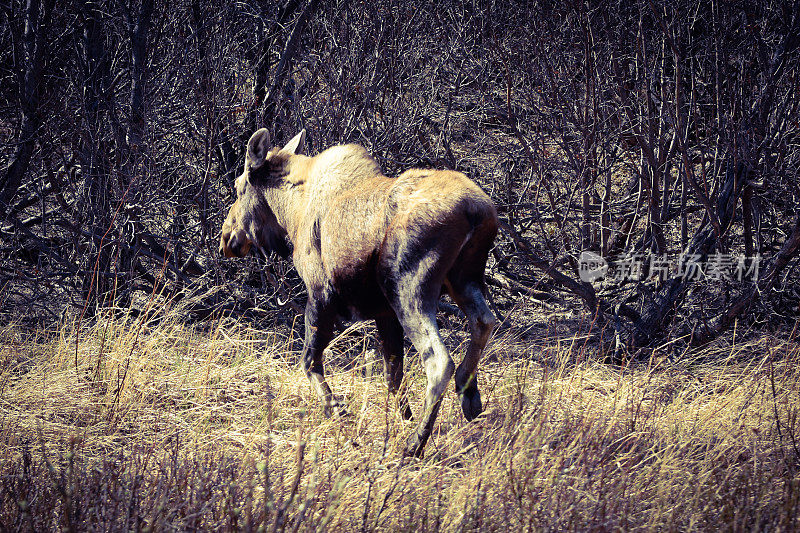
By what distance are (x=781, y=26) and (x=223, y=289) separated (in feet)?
19.4

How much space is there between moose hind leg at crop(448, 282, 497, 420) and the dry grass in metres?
0.25

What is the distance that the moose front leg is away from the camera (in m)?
4.70

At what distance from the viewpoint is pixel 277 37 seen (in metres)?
7.78

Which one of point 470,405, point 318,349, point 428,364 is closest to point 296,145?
point 318,349

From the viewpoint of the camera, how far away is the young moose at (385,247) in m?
4.02

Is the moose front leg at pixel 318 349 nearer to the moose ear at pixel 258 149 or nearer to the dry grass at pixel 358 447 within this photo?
the dry grass at pixel 358 447

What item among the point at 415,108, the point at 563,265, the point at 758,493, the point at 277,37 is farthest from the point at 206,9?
the point at 758,493

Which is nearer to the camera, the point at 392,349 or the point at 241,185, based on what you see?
the point at 392,349

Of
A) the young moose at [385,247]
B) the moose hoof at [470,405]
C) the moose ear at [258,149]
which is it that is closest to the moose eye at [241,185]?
the young moose at [385,247]

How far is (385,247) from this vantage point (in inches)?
165

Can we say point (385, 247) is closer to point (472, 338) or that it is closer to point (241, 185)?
point (472, 338)

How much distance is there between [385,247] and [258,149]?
1649 mm

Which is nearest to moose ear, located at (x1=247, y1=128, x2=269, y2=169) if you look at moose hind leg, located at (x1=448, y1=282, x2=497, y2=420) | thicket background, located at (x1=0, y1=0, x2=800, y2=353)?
thicket background, located at (x1=0, y1=0, x2=800, y2=353)

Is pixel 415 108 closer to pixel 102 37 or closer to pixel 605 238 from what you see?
pixel 605 238
